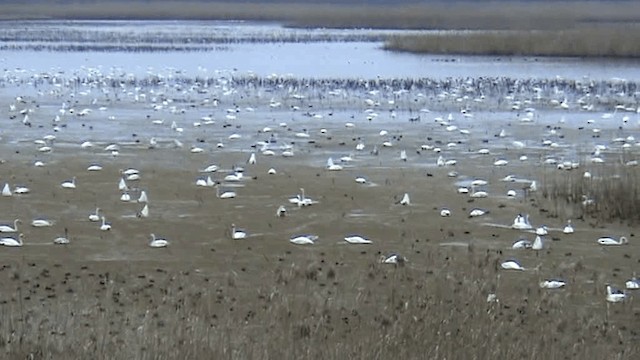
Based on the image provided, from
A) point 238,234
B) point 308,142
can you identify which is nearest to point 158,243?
point 238,234

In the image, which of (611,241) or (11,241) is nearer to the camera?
Answer: (11,241)

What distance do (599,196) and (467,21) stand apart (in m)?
56.9

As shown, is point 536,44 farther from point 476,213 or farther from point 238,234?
point 238,234

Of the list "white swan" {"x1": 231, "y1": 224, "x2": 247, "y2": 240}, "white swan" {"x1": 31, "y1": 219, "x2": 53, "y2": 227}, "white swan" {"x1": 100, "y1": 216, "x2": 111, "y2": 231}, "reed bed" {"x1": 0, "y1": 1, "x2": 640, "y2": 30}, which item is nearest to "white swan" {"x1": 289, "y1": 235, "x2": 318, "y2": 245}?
"white swan" {"x1": 231, "y1": 224, "x2": 247, "y2": 240}

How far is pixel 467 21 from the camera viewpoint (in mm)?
70125

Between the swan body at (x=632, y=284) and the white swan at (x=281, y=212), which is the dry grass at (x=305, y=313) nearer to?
the swan body at (x=632, y=284)

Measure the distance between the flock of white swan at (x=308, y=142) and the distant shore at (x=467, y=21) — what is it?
15.5m

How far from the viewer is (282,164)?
17.3 metres

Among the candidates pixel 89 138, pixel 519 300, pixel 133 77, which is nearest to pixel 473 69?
pixel 133 77

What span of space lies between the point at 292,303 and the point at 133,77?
24.0 m

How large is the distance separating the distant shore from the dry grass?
31.9 meters

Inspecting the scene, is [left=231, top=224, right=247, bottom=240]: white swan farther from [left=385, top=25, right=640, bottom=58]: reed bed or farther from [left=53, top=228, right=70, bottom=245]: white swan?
[left=385, top=25, right=640, bottom=58]: reed bed

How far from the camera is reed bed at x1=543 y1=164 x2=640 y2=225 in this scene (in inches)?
533

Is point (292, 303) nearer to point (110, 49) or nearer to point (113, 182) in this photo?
point (113, 182)
